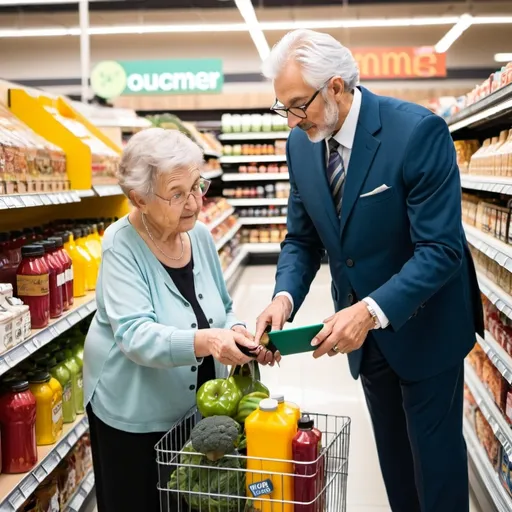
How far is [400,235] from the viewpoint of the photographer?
2.07 m

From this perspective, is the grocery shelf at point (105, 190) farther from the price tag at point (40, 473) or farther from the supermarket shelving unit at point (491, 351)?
the supermarket shelving unit at point (491, 351)

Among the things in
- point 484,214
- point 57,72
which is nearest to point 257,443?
point 484,214

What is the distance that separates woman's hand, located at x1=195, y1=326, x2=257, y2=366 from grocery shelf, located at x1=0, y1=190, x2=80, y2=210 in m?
0.93

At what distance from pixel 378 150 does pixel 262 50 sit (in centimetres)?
1082

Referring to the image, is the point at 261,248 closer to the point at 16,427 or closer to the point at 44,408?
the point at 44,408

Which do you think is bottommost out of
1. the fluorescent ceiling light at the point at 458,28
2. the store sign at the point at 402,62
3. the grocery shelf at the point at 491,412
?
the grocery shelf at the point at 491,412

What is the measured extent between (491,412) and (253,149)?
890 cm

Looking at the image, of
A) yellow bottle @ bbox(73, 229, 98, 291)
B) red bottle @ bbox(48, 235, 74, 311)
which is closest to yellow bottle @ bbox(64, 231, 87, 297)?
yellow bottle @ bbox(73, 229, 98, 291)

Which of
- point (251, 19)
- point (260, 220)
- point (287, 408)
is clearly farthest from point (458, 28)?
point (287, 408)

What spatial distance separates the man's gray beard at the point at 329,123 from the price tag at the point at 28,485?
1549 mm

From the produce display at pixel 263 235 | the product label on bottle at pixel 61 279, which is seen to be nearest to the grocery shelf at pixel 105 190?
the product label on bottle at pixel 61 279

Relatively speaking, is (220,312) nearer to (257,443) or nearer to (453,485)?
(257,443)

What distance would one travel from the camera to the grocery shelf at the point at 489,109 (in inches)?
112

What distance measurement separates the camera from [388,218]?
205 centimetres
